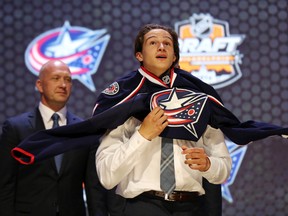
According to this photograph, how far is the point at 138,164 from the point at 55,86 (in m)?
1.01

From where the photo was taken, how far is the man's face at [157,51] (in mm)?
1927

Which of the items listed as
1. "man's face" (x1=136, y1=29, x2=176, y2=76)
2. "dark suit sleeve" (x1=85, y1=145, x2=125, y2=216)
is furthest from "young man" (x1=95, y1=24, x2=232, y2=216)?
"dark suit sleeve" (x1=85, y1=145, x2=125, y2=216)

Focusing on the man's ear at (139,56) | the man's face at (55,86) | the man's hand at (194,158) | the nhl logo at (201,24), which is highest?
the nhl logo at (201,24)

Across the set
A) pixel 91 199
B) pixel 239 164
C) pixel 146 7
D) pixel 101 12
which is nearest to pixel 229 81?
pixel 239 164

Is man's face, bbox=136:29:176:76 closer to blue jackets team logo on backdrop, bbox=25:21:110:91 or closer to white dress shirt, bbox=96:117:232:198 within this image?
white dress shirt, bbox=96:117:232:198

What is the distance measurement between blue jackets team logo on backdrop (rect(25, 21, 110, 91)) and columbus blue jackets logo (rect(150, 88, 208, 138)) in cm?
173

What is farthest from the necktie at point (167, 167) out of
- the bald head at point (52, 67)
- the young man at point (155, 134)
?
the bald head at point (52, 67)

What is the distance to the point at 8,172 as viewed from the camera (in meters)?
2.43

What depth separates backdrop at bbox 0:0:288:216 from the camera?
3.52m

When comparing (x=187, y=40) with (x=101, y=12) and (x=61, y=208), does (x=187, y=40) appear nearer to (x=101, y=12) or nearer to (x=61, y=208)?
(x=101, y=12)

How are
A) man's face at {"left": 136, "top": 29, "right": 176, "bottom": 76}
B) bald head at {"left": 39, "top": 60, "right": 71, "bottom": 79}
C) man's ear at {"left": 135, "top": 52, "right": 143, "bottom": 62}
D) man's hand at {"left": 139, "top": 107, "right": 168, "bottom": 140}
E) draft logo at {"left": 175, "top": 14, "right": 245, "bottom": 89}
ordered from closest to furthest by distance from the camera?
man's hand at {"left": 139, "top": 107, "right": 168, "bottom": 140} < man's face at {"left": 136, "top": 29, "right": 176, "bottom": 76} < man's ear at {"left": 135, "top": 52, "right": 143, "bottom": 62} < bald head at {"left": 39, "top": 60, "right": 71, "bottom": 79} < draft logo at {"left": 175, "top": 14, "right": 245, "bottom": 89}

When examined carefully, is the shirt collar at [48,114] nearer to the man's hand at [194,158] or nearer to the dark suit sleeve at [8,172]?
the dark suit sleeve at [8,172]

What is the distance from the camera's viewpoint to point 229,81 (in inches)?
139

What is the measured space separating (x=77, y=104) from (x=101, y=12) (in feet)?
2.30
